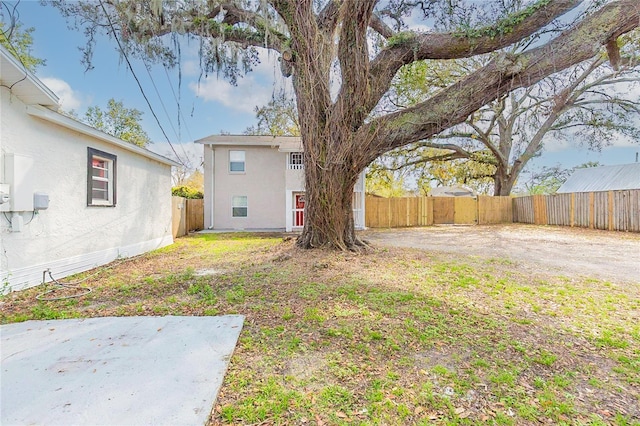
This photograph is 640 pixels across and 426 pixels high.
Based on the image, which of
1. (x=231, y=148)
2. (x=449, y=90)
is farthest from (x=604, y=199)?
(x=231, y=148)

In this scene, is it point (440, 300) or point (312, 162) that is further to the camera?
point (312, 162)

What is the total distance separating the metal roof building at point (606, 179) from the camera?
53.5 ft

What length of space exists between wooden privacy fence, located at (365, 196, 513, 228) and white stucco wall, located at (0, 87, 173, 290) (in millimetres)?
11747

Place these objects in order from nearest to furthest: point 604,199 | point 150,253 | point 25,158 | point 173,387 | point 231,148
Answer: point 173,387 → point 25,158 → point 150,253 → point 604,199 → point 231,148

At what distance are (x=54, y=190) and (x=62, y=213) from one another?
45 centimetres

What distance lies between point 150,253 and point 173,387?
279 inches

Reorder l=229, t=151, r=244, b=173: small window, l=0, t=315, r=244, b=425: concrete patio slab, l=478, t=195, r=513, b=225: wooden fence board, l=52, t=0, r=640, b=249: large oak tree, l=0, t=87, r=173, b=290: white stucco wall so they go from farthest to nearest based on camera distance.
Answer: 1. l=478, t=195, r=513, b=225: wooden fence board
2. l=229, t=151, r=244, b=173: small window
3. l=52, t=0, r=640, b=249: large oak tree
4. l=0, t=87, r=173, b=290: white stucco wall
5. l=0, t=315, r=244, b=425: concrete patio slab

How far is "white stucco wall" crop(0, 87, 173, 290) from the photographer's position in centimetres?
440

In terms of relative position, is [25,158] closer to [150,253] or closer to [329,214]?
[150,253]

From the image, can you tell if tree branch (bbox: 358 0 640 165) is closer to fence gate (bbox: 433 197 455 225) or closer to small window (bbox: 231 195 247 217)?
small window (bbox: 231 195 247 217)

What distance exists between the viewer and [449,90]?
613 cm

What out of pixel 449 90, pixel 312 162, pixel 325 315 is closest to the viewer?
pixel 325 315

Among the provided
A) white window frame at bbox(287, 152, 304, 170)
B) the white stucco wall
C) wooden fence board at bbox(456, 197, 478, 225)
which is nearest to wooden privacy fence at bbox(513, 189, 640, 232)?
wooden fence board at bbox(456, 197, 478, 225)

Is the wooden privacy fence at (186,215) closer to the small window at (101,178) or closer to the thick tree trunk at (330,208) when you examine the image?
the small window at (101,178)
